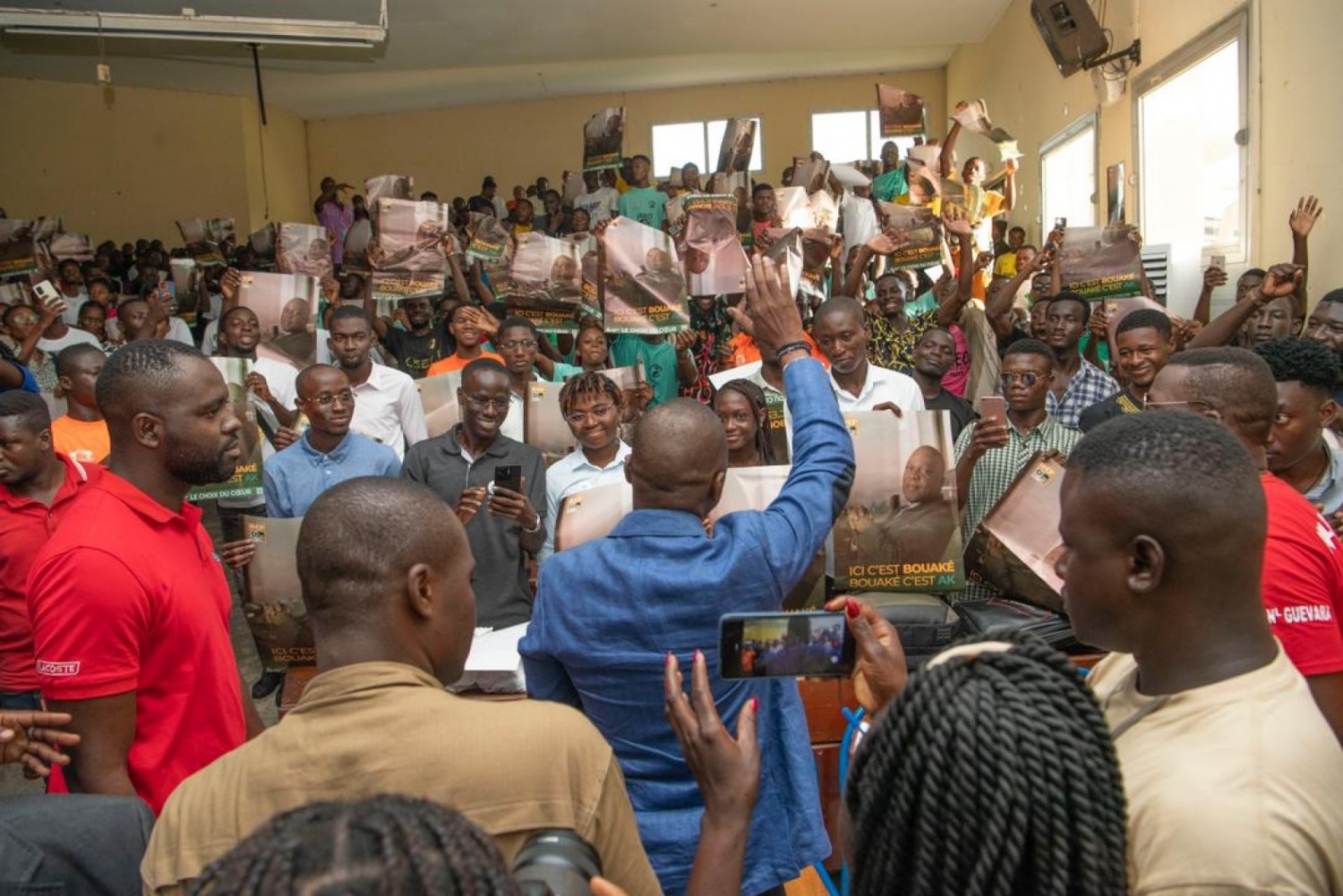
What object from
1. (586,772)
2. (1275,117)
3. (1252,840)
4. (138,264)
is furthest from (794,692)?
(138,264)

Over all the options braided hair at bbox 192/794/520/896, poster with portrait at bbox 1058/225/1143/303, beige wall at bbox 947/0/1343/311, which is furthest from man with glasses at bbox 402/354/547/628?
beige wall at bbox 947/0/1343/311

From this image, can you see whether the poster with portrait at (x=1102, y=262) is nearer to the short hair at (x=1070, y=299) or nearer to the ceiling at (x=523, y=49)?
the short hair at (x=1070, y=299)

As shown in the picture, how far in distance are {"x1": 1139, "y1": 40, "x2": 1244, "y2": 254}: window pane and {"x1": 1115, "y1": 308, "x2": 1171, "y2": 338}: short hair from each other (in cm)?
295

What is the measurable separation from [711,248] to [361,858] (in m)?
4.76

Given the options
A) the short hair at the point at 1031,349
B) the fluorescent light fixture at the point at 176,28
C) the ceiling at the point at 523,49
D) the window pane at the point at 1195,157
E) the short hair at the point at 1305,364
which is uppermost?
the ceiling at the point at 523,49

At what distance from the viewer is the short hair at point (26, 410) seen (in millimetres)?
3197

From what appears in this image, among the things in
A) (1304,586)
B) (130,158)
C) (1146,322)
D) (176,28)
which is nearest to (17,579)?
(1304,586)

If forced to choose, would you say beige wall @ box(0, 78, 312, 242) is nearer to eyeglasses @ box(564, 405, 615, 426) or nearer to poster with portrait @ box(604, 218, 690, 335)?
poster with portrait @ box(604, 218, 690, 335)

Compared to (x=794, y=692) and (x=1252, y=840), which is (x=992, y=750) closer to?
(x=1252, y=840)

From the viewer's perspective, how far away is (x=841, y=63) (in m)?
14.3

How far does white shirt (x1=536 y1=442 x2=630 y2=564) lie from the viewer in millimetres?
3799

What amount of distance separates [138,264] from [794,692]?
1129 centimetres

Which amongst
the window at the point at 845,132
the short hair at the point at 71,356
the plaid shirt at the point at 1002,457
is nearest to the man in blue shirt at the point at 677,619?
the plaid shirt at the point at 1002,457

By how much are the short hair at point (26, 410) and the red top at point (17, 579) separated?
0.78 ft
